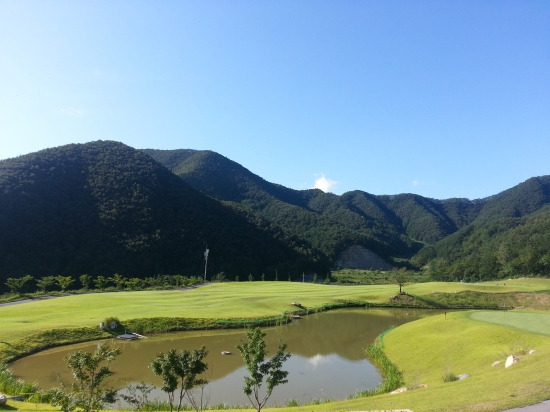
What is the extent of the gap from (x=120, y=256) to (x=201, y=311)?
55.2m

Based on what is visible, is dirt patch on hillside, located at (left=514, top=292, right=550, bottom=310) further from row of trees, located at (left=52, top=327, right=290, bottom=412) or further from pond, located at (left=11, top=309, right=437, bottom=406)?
row of trees, located at (left=52, top=327, right=290, bottom=412)

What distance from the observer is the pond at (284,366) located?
19.8 m

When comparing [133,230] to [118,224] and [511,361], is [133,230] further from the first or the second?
[511,361]

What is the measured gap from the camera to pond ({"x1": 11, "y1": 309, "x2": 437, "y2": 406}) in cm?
1983

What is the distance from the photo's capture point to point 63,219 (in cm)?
8781

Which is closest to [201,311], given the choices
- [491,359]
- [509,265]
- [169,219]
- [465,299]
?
[491,359]

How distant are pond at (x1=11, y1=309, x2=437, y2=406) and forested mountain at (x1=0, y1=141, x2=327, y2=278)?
56223mm

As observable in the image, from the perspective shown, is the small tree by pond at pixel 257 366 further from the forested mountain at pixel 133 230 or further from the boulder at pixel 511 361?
the forested mountain at pixel 133 230

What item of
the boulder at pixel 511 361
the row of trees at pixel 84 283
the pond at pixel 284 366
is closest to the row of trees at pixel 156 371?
the pond at pixel 284 366

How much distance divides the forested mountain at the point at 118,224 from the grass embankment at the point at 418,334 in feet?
127

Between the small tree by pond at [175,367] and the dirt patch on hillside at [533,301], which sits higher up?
the small tree by pond at [175,367]

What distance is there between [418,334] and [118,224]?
82982 mm

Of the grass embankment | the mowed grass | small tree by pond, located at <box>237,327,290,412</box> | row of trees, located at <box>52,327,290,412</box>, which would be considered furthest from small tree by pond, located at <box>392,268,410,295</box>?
row of trees, located at <box>52,327,290,412</box>

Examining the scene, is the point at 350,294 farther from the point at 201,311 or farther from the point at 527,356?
the point at 527,356
